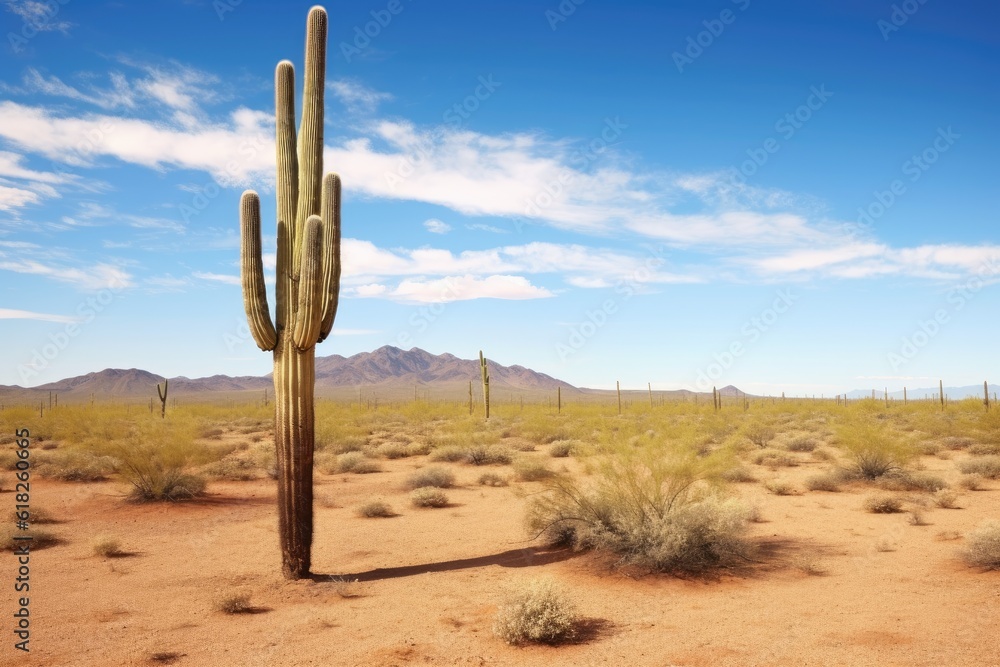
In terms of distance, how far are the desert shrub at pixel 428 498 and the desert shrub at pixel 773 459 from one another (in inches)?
413

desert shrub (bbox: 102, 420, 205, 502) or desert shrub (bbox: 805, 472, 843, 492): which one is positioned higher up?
desert shrub (bbox: 102, 420, 205, 502)

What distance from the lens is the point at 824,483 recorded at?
48.0ft

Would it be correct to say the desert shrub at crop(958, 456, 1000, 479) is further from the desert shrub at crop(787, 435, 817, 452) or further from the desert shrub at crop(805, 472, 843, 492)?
the desert shrub at crop(787, 435, 817, 452)

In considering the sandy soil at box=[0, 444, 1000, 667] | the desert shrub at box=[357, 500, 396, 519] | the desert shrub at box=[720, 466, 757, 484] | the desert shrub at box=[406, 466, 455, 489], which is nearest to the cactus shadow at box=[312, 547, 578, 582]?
the sandy soil at box=[0, 444, 1000, 667]

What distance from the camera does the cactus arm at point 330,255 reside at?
824 cm

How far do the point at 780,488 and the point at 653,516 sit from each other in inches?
281

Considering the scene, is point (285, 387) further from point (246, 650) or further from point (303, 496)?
point (246, 650)

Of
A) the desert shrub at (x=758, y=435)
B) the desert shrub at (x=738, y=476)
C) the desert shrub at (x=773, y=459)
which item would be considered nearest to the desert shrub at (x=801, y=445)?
the desert shrub at (x=758, y=435)

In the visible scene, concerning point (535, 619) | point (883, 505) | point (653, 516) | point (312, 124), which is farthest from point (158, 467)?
point (883, 505)

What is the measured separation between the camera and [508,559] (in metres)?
9.19

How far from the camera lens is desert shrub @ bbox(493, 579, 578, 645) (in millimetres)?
5965

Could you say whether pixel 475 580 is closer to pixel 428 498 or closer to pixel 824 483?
pixel 428 498

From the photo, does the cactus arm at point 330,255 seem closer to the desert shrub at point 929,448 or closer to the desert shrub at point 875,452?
the desert shrub at point 875,452

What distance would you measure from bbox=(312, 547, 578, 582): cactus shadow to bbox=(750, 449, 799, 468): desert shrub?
467 inches
